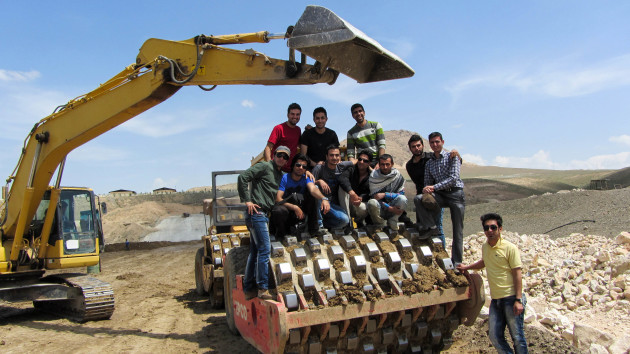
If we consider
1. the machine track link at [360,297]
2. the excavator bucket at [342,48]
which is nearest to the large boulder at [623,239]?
the machine track link at [360,297]

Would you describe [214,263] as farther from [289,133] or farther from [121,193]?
[121,193]

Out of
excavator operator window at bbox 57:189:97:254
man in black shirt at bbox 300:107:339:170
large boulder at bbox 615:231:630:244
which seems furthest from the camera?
excavator operator window at bbox 57:189:97:254

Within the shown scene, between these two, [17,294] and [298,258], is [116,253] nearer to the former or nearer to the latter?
[17,294]

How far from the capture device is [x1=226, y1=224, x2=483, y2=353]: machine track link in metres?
4.98

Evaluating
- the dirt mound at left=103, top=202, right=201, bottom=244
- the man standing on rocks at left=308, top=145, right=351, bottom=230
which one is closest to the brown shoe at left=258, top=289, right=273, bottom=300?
the man standing on rocks at left=308, top=145, right=351, bottom=230

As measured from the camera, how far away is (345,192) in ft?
20.7

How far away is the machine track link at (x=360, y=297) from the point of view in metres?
4.98

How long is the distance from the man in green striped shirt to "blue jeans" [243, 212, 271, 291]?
2062mm

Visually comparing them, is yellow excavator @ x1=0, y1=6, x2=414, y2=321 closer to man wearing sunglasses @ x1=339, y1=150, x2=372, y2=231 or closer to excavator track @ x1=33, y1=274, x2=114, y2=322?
excavator track @ x1=33, y1=274, x2=114, y2=322

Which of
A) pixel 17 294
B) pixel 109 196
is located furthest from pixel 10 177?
pixel 109 196

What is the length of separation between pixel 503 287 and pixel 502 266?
0.20 m

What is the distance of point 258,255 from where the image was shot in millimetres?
5441

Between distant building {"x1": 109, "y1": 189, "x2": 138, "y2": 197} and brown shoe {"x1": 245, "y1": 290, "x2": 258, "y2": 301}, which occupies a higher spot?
distant building {"x1": 109, "y1": 189, "x2": 138, "y2": 197}

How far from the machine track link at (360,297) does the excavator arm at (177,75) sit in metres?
2.16
